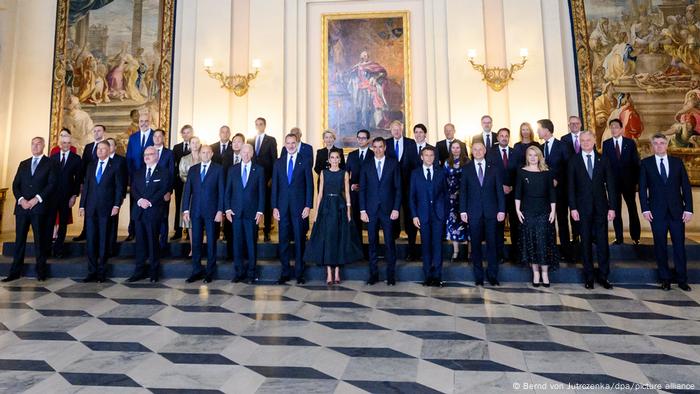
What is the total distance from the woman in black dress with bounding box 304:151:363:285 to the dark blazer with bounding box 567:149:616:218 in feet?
8.76

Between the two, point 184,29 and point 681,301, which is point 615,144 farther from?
point 184,29

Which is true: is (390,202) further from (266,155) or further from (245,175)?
(266,155)

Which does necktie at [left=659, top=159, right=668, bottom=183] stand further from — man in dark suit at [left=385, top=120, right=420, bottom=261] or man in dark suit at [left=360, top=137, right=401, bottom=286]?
man in dark suit at [left=360, top=137, right=401, bottom=286]

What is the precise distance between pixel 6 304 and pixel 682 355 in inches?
242

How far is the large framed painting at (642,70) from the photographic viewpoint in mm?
8227

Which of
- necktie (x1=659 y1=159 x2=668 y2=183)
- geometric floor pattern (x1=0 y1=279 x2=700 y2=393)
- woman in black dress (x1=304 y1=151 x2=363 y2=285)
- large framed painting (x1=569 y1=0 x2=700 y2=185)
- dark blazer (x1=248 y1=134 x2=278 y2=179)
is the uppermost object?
large framed painting (x1=569 y1=0 x2=700 y2=185)

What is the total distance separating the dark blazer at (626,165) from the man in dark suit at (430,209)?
254 centimetres

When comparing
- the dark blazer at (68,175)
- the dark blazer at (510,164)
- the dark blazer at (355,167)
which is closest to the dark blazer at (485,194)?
the dark blazer at (510,164)

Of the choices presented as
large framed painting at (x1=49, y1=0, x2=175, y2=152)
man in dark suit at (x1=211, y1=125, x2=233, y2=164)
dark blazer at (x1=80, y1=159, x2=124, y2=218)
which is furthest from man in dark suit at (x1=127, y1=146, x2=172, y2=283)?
large framed painting at (x1=49, y1=0, x2=175, y2=152)

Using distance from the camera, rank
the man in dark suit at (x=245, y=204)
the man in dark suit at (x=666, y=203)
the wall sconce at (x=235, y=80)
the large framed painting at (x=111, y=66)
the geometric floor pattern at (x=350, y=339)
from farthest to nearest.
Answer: the large framed painting at (x=111, y=66) < the wall sconce at (x=235, y=80) < the man in dark suit at (x=245, y=204) < the man in dark suit at (x=666, y=203) < the geometric floor pattern at (x=350, y=339)

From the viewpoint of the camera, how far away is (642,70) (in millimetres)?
8414

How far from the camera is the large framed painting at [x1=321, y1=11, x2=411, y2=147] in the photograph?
29.5ft

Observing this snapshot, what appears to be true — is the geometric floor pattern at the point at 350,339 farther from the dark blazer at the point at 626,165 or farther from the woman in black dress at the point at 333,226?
the dark blazer at the point at 626,165

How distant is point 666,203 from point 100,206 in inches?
271
